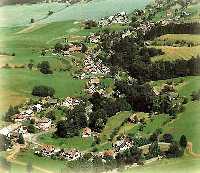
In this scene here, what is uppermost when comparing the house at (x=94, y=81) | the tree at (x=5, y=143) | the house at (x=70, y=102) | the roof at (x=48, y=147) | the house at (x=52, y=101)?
the house at (x=94, y=81)

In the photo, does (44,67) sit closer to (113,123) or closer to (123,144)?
(113,123)

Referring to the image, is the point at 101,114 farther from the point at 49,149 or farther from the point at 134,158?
the point at 134,158

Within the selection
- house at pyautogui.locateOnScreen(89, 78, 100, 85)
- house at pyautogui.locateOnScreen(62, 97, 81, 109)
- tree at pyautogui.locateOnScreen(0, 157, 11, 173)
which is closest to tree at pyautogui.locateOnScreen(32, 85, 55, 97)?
house at pyautogui.locateOnScreen(62, 97, 81, 109)

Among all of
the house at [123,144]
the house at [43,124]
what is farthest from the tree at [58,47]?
the house at [123,144]

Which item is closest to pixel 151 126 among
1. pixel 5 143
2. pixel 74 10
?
pixel 5 143

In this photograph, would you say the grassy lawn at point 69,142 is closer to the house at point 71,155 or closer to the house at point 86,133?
the house at point 86,133

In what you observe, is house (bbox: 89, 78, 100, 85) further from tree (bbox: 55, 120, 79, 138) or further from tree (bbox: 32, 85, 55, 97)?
tree (bbox: 55, 120, 79, 138)
